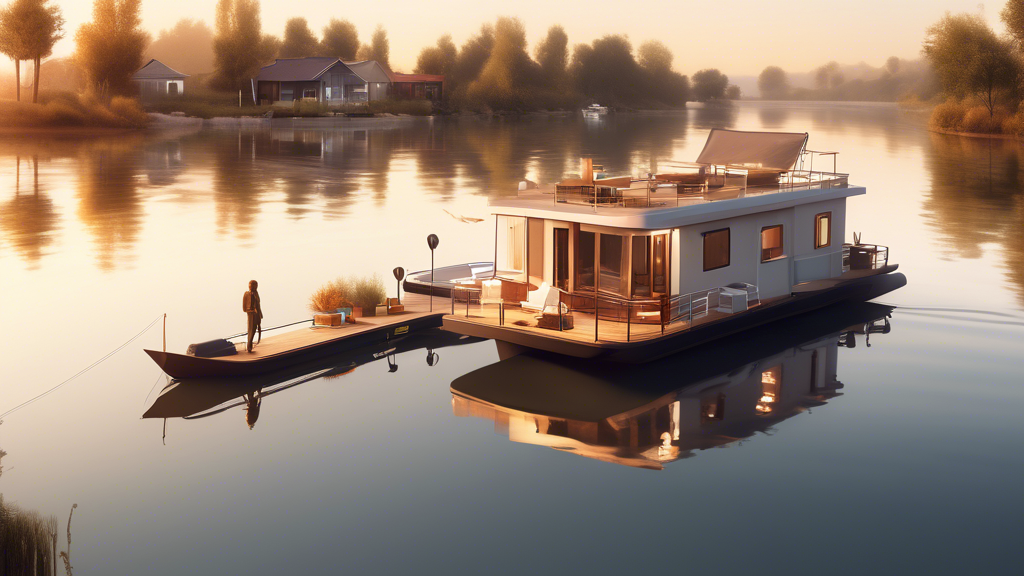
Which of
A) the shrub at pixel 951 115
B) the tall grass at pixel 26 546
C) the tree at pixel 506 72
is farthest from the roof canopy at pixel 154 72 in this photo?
the tall grass at pixel 26 546

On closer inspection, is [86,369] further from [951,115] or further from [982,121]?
[951,115]

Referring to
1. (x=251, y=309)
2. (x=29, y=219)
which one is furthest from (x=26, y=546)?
(x=29, y=219)

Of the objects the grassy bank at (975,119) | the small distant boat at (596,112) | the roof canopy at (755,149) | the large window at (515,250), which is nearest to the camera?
the large window at (515,250)

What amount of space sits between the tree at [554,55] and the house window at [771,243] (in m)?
148

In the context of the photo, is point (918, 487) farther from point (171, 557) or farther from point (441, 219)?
point (441, 219)

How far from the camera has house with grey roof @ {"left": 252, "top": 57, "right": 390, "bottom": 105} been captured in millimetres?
104250

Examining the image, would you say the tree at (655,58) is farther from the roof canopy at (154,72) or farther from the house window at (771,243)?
the house window at (771,243)

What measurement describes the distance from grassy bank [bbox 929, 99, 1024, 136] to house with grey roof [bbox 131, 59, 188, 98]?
80.5m

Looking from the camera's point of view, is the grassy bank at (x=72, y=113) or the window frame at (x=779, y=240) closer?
the window frame at (x=779, y=240)

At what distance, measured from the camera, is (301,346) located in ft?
60.1

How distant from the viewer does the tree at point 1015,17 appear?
87062 mm

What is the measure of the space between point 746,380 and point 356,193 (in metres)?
31.0

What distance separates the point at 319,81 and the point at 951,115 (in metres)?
65.5

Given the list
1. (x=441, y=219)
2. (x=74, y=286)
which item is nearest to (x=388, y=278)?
(x=74, y=286)
